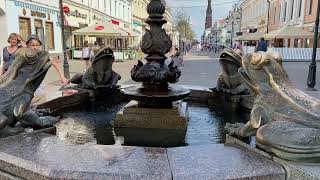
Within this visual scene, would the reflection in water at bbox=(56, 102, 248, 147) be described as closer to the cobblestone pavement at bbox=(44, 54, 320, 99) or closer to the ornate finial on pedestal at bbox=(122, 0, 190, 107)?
the ornate finial on pedestal at bbox=(122, 0, 190, 107)

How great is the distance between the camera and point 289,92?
323 cm

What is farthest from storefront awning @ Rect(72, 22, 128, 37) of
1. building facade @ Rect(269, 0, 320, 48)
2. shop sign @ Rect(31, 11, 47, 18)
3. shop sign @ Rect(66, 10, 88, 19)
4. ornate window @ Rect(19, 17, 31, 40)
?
building facade @ Rect(269, 0, 320, 48)

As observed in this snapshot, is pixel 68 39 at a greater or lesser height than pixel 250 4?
lesser

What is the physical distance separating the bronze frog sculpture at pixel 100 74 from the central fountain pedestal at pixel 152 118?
1630mm

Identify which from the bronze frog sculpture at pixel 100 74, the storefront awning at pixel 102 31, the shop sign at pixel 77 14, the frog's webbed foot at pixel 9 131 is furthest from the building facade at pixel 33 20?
the frog's webbed foot at pixel 9 131

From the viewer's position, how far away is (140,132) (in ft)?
15.6

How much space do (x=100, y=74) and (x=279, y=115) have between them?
4.07 meters

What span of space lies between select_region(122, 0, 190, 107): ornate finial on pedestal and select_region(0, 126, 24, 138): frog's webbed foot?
1.75m

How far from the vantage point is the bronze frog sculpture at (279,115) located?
2729mm

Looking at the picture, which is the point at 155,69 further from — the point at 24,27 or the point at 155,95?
the point at 24,27

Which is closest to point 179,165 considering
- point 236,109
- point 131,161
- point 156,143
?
point 131,161

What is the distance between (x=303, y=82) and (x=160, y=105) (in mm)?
11637

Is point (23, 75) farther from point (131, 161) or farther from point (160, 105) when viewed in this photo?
point (160, 105)

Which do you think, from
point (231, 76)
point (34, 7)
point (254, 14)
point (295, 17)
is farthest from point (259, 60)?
point (254, 14)
